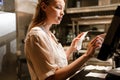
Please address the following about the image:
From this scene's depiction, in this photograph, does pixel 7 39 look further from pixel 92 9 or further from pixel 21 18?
pixel 92 9

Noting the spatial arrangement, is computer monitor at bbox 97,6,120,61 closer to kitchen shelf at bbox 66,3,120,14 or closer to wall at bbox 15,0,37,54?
wall at bbox 15,0,37,54

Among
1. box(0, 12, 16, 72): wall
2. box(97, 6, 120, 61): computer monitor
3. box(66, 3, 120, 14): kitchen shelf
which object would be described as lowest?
box(0, 12, 16, 72): wall

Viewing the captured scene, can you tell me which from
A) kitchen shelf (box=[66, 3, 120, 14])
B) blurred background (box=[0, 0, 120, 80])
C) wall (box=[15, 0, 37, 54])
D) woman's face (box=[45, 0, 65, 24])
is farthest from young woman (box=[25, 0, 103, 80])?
kitchen shelf (box=[66, 3, 120, 14])

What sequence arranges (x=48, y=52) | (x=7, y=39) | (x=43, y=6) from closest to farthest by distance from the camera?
(x=48, y=52) → (x=43, y=6) → (x=7, y=39)

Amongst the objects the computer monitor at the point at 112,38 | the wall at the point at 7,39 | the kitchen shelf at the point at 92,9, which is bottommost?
the wall at the point at 7,39

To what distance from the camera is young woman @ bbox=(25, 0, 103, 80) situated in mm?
1042

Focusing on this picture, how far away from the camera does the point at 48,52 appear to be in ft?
3.55

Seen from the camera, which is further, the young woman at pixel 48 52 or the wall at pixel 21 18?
the wall at pixel 21 18

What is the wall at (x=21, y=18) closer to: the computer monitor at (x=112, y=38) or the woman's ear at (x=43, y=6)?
the woman's ear at (x=43, y=6)

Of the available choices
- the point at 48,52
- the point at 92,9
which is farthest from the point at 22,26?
the point at 48,52

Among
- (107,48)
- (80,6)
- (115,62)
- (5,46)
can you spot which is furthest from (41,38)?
(80,6)

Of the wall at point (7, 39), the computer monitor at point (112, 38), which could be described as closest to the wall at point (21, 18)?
the wall at point (7, 39)

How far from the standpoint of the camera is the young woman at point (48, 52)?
3.42ft

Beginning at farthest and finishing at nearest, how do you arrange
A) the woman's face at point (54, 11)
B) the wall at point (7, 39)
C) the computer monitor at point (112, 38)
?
the wall at point (7, 39) → the woman's face at point (54, 11) → the computer monitor at point (112, 38)
